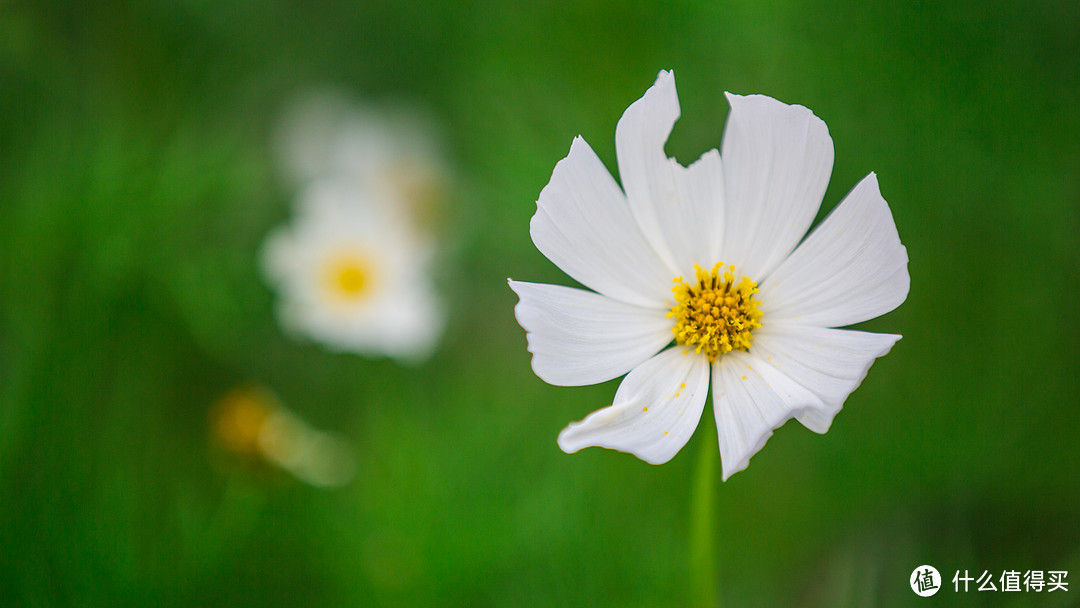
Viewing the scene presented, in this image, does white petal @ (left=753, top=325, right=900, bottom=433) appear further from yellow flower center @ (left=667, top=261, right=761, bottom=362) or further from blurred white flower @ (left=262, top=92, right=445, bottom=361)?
blurred white flower @ (left=262, top=92, right=445, bottom=361)

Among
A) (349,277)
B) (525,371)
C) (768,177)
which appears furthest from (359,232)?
(768,177)

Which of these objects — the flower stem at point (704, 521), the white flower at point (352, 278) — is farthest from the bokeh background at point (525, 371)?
the flower stem at point (704, 521)

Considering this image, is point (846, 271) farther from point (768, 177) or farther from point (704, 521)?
point (704, 521)

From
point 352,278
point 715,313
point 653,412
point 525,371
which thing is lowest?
point 653,412

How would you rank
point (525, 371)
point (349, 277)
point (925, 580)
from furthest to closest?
1. point (525, 371)
2. point (349, 277)
3. point (925, 580)

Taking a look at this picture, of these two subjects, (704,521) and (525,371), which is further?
(525,371)

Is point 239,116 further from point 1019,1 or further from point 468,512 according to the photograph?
point 1019,1

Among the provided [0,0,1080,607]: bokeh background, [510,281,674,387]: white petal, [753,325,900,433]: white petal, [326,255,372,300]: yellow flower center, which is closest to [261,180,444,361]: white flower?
[326,255,372,300]: yellow flower center
